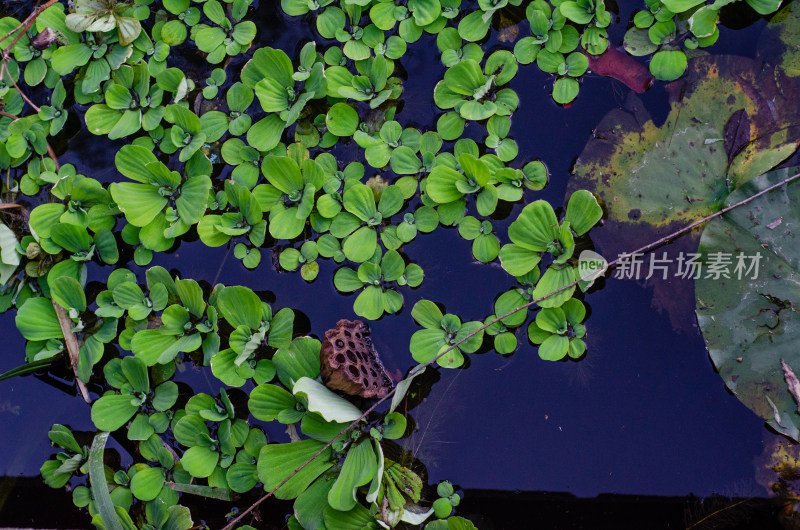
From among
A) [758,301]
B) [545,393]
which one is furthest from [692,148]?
[545,393]

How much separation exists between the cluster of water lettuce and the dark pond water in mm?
67

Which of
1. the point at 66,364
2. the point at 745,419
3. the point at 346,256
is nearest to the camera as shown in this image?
the point at 745,419

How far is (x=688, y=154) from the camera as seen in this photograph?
1898 mm

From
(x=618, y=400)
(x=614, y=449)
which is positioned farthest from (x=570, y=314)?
(x=614, y=449)

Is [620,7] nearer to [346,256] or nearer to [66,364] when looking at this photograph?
[346,256]

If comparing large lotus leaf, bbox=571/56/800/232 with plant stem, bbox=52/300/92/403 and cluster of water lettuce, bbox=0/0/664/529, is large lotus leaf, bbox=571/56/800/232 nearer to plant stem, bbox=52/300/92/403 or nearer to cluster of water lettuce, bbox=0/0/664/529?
cluster of water lettuce, bbox=0/0/664/529

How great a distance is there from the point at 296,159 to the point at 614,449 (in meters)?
1.44

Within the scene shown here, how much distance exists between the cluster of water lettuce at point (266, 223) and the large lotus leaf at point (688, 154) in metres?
0.16

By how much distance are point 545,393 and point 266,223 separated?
1121 mm

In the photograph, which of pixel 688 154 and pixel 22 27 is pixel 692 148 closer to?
pixel 688 154

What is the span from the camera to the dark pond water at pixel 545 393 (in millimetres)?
1844

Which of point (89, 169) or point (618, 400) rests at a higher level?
point (89, 169)

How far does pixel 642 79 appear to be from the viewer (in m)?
2.00

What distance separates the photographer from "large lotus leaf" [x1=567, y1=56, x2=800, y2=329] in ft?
6.21
